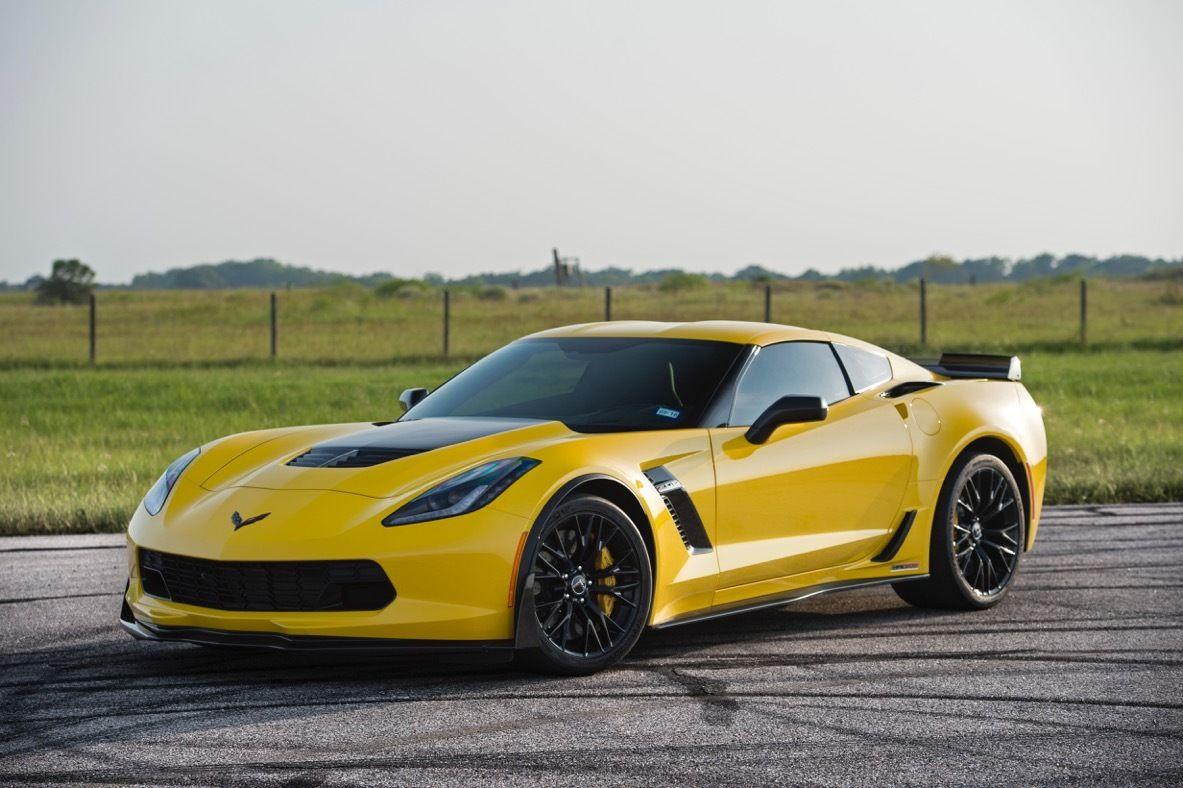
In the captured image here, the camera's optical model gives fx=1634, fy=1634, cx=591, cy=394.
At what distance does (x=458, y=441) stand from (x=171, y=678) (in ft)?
4.66

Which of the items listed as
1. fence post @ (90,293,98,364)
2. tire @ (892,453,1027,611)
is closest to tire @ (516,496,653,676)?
tire @ (892,453,1027,611)

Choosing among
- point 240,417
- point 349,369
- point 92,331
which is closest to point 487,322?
point 92,331

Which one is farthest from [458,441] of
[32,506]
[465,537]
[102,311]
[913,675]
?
[102,311]

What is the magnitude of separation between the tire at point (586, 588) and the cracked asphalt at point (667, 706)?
0.12 metres

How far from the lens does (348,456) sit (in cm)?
646

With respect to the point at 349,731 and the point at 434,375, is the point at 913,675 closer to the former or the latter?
the point at 349,731

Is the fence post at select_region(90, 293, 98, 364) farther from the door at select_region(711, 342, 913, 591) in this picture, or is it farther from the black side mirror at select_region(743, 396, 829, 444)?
the black side mirror at select_region(743, 396, 829, 444)

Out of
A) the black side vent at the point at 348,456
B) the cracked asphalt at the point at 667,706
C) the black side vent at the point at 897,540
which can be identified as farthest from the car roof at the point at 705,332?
the black side vent at the point at 348,456

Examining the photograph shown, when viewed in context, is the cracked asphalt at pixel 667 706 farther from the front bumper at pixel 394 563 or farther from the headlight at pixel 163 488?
the headlight at pixel 163 488

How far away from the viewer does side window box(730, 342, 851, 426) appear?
23.6 ft

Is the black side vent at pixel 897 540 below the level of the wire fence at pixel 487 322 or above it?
below

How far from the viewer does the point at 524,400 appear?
7.39m

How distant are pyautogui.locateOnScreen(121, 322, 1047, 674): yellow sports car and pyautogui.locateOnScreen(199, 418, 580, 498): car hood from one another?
15mm

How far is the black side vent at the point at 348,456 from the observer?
250 inches
